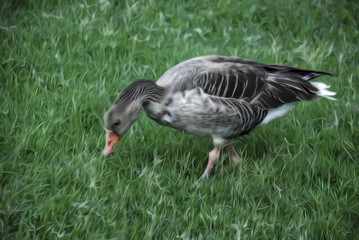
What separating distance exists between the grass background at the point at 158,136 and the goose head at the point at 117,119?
0.24m

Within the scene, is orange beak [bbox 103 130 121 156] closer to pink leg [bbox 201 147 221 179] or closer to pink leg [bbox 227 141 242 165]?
pink leg [bbox 201 147 221 179]

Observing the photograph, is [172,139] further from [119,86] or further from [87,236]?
[87,236]

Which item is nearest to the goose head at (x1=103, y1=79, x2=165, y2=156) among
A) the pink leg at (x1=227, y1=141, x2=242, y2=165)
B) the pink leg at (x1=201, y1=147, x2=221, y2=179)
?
the pink leg at (x1=201, y1=147, x2=221, y2=179)

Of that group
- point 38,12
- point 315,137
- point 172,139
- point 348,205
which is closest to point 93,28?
point 38,12

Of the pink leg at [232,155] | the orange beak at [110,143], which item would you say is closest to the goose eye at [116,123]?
the orange beak at [110,143]

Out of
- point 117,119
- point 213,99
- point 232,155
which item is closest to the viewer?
point 117,119

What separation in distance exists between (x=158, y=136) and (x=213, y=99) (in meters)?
0.92

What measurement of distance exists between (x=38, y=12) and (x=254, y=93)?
374 cm

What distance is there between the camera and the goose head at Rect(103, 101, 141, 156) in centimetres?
446

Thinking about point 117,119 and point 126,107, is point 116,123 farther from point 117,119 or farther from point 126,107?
point 126,107

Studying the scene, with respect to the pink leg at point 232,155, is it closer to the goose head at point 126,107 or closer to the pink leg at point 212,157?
the pink leg at point 212,157

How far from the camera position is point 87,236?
154 inches

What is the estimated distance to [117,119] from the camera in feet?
14.7

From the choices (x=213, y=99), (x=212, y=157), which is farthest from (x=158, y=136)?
(x=213, y=99)
